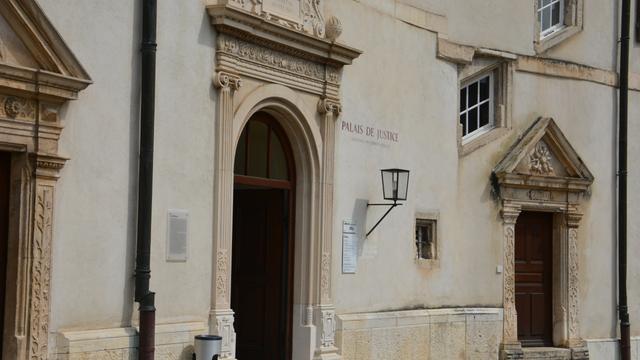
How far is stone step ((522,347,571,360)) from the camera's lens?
15.6 meters

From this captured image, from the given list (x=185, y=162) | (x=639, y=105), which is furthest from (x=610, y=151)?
(x=185, y=162)

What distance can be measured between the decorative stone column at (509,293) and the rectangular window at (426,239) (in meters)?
1.44

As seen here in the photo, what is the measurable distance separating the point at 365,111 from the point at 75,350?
5321 mm

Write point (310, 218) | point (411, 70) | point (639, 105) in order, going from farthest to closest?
point (639, 105) → point (411, 70) → point (310, 218)

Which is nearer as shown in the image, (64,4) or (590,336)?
(64,4)

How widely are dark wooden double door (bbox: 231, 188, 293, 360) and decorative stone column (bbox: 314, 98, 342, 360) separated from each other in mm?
356

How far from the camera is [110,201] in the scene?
9656 mm

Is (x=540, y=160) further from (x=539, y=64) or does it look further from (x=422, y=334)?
(x=422, y=334)

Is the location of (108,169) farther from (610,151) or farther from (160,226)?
(610,151)

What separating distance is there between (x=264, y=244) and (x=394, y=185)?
5.65 feet

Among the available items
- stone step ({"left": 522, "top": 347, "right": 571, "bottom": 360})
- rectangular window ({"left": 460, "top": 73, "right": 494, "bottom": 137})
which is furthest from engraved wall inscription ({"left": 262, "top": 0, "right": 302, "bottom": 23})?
stone step ({"left": 522, "top": 347, "right": 571, "bottom": 360})

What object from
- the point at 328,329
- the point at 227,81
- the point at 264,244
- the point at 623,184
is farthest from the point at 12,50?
the point at 623,184

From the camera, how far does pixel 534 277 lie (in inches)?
644

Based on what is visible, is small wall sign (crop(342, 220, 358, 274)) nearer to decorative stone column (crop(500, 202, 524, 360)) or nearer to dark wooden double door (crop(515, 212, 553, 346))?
decorative stone column (crop(500, 202, 524, 360))
